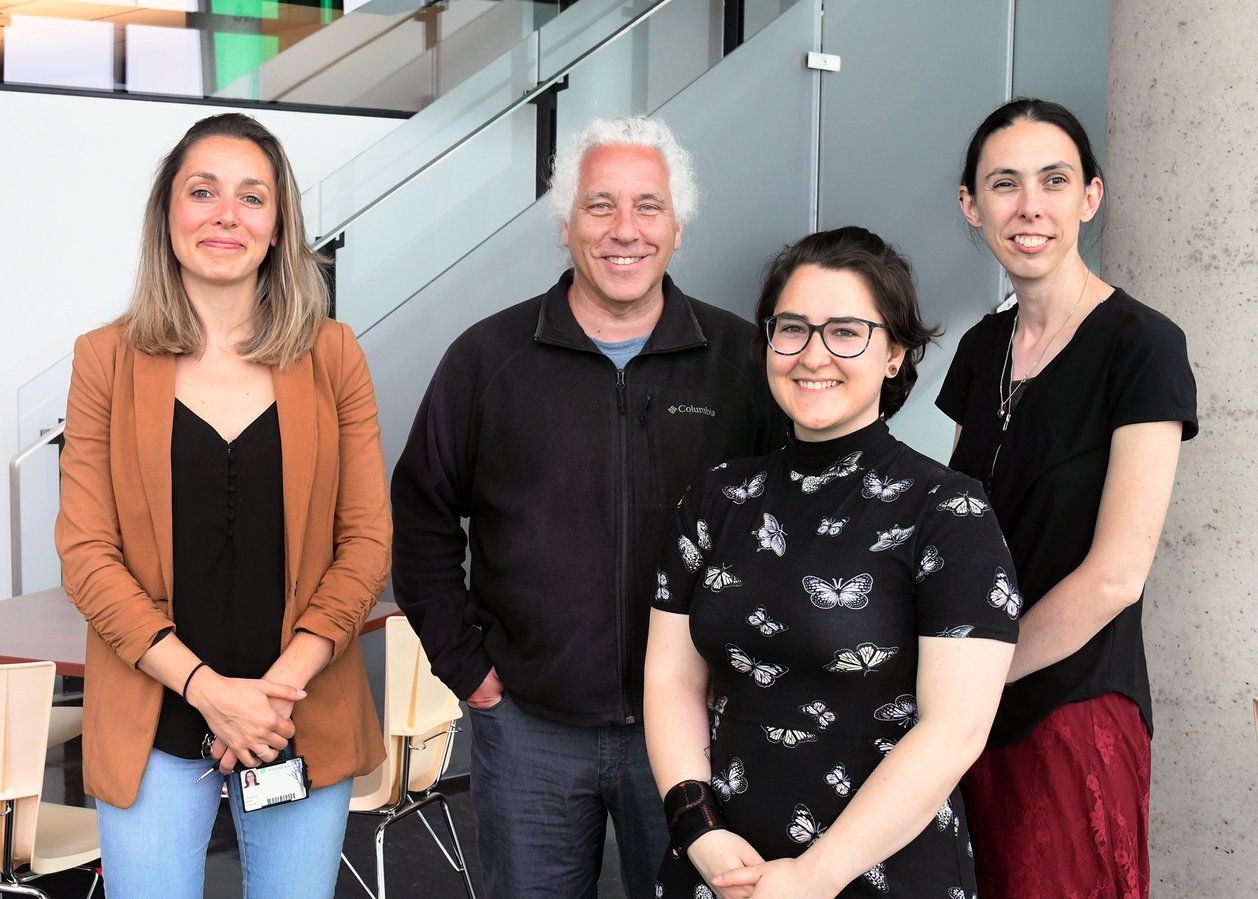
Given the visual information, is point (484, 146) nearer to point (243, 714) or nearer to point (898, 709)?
point (243, 714)

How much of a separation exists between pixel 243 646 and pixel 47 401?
14.1 ft

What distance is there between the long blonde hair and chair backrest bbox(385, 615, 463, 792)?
4.59 feet

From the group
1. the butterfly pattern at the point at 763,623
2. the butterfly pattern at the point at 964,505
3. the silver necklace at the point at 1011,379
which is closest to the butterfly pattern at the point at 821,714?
the butterfly pattern at the point at 763,623

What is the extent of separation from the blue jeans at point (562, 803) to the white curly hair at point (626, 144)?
0.98 m

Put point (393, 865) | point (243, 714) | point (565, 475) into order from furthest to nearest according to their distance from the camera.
→ point (393, 865) → point (565, 475) → point (243, 714)

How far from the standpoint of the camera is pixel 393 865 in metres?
4.09

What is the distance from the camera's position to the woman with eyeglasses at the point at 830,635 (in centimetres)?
155

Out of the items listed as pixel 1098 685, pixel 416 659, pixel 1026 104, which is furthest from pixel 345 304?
pixel 1098 685

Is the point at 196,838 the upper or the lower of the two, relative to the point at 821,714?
lower

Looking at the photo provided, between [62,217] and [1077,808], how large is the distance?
22.6 ft

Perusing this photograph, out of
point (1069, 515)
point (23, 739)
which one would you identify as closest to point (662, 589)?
point (1069, 515)

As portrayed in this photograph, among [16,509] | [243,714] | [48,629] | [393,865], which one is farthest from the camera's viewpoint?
[16,509]

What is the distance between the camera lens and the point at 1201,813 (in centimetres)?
256

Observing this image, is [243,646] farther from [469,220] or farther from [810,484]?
[469,220]
